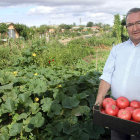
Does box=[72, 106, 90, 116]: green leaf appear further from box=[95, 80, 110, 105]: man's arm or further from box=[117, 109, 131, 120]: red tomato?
box=[117, 109, 131, 120]: red tomato

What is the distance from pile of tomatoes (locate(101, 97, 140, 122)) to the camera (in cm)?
128

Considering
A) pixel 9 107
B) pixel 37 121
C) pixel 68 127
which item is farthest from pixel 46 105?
pixel 9 107

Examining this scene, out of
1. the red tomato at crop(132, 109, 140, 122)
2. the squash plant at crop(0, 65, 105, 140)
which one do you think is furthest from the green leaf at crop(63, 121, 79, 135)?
the red tomato at crop(132, 109, 140, 122)

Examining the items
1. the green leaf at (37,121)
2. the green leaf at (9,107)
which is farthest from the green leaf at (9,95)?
the green leaf at (37,121)

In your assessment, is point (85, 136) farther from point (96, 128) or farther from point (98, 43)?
point (98, 43)

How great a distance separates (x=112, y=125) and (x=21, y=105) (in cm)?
220

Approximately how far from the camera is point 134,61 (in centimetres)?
158

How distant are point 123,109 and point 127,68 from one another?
1.44 ft

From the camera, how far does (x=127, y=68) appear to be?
161cm

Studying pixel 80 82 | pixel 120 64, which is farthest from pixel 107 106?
pixel 80 82

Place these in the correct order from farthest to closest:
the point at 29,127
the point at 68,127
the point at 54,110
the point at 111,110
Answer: the point at 54,110 → the point at 29,127 → the point at 68,127 → the point at 111,110

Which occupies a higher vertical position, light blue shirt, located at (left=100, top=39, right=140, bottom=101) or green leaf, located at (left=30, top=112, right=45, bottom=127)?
light blue shirt, located at (left=100, top=39, right=140, bottom=101)

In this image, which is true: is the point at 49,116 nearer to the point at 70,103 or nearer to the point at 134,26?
the point at 70,103

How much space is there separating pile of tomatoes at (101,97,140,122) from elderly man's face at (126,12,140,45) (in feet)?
1.99
